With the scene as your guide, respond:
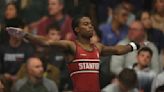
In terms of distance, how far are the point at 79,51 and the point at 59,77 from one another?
2.31m

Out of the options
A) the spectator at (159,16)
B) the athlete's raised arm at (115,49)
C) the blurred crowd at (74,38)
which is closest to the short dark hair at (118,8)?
the blurred crowd at (74,38)

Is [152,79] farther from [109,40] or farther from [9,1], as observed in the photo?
[9,1]

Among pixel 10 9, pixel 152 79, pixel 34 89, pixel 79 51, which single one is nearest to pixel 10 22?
pixel 10 9

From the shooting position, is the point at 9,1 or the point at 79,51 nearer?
the point at 79,51

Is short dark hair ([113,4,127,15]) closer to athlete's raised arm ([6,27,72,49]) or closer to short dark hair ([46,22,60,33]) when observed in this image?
short dark hair ([46,22,60,33])

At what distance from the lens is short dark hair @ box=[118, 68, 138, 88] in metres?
7.93

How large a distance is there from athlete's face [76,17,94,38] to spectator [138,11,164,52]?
2849mm

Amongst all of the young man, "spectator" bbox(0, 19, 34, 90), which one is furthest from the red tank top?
"spectator" bbox(0, 19, 34, 90)

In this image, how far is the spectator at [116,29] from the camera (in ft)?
31.2

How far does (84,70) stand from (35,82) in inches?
76.7

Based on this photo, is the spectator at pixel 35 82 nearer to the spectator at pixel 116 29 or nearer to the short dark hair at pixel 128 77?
the short dark hair at pixel 128 77

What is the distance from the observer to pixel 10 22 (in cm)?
952

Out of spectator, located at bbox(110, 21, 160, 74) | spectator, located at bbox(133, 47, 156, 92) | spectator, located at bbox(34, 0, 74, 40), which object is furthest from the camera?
spectator, located at bbox(34, 0, 74, 40)

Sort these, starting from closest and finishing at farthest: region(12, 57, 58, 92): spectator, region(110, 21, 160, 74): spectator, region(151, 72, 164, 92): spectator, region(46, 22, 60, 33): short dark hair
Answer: region(151, 72, 164, 92): spectator, region(12, 57, 58, 92): spectator, region(110, 21, 160, 74): spectator, region(46, 22, 60, 33): short dark hair
